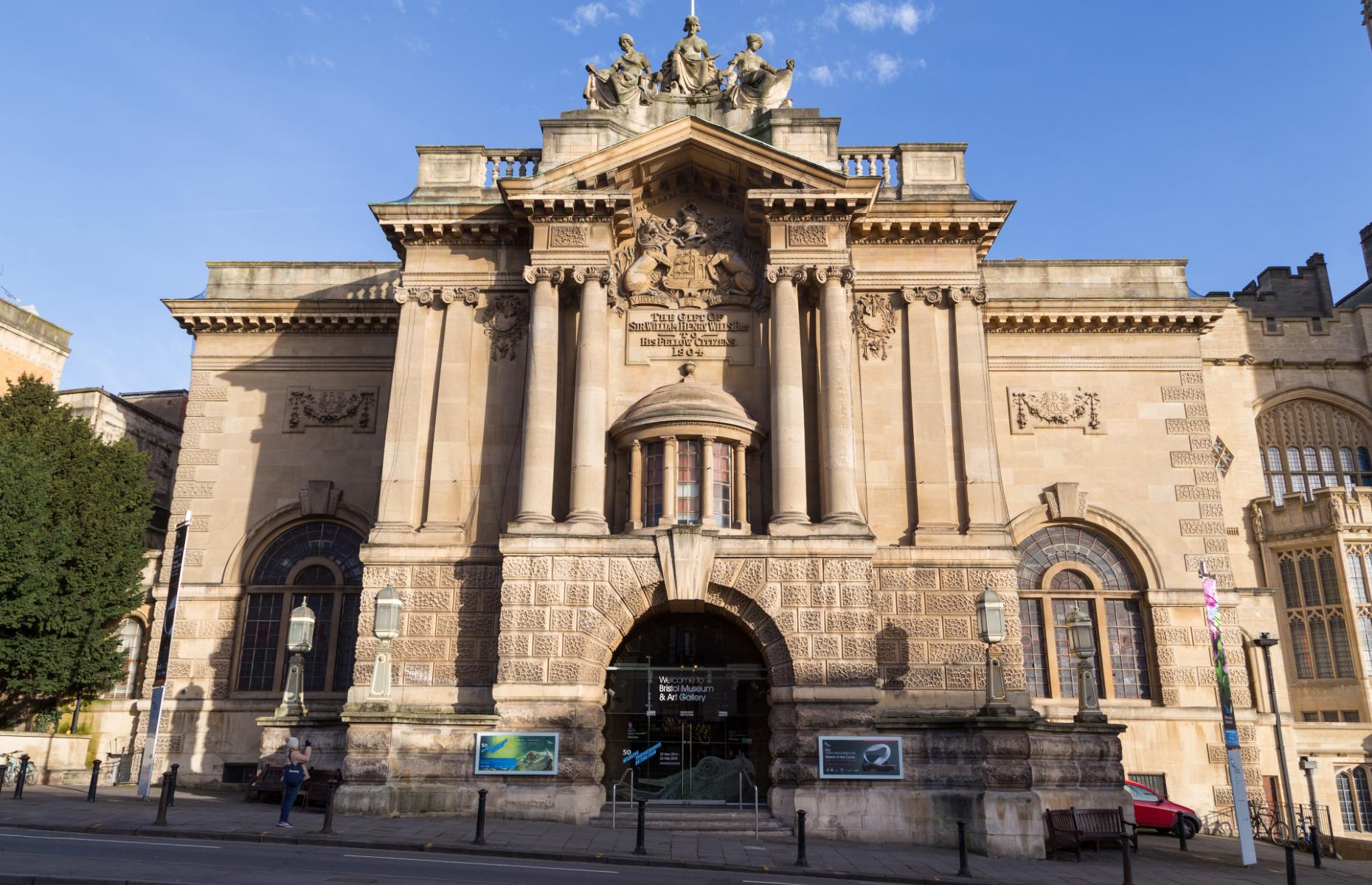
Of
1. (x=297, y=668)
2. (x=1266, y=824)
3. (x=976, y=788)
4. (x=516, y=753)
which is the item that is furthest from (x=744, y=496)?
(x=1266, y=824)

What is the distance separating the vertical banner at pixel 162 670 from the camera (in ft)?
76.9

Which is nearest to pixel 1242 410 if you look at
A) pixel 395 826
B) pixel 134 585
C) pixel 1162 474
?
pixel 1162 474

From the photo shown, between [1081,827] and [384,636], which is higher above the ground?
[384,636]

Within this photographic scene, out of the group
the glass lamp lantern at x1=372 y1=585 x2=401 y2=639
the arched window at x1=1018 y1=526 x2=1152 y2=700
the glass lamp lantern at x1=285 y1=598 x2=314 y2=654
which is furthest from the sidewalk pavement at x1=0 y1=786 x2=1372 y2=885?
the arched window at x1=1018 y1=526 x2=1152 y2=700

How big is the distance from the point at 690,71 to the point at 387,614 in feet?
54.5

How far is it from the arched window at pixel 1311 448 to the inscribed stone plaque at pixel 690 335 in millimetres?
19450

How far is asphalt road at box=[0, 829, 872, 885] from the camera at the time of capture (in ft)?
43.4

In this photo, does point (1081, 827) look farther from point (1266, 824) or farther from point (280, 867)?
point (280, 867)

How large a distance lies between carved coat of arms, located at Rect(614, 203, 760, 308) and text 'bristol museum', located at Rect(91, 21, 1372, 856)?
10cm

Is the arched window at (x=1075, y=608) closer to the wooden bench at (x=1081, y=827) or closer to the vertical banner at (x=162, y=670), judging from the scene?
the wooden bench at (x=1081, y=827)

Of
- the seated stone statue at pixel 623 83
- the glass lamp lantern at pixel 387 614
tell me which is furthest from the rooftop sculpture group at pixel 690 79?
the glass lamp lantern at pixel 387 614

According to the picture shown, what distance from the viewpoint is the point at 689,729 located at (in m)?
23.9

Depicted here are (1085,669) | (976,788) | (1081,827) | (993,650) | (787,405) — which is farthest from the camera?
(787,405)

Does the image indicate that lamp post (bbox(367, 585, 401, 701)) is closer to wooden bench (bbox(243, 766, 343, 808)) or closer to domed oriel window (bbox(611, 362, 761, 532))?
wooden bench (bbox(243, 766, 343, 808))
